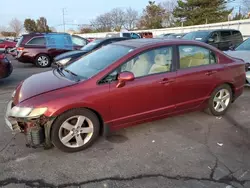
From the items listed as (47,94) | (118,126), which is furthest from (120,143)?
(47,94)

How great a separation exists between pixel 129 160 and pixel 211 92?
2.14 meters

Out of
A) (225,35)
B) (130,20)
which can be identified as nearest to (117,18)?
(130,20)

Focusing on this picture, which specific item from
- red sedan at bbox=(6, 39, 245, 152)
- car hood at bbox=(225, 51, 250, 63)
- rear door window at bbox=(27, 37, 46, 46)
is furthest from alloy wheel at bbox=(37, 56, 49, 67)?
car hood at bbox=(225, 51, 250, 63)

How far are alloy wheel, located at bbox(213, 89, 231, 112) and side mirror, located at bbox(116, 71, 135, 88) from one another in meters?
2.03

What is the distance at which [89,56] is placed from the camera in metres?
4.07

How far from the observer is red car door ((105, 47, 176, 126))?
325cm

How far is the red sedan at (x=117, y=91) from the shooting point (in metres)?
2.89

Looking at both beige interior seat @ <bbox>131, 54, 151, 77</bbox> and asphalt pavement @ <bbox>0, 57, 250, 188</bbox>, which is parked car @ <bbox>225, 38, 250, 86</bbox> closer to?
asphalt pavement @ <bbox>0, 57, 250, 188</bbox>

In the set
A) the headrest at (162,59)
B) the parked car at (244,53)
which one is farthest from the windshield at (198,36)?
the headrest at (162,59)

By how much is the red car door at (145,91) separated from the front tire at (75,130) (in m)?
0.32

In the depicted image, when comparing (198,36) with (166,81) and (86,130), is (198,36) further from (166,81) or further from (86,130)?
(86,130)

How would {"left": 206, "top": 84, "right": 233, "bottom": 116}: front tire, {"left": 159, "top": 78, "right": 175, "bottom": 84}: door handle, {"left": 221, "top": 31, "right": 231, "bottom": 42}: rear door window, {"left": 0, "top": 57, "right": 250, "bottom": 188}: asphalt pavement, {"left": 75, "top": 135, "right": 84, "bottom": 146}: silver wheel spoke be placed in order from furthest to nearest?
{"left": 221, "top": 31, "right": 231, "bottom": 42}: rear door window < {"left": 206, "top": 84, "right": 233, "bottom": 116}: front tire < {"left": 159, "top": 78, "right": 175, "bottom": 84}: door handle < {"left": 75, "top": 135, "right": 84, "bottom": 146}: silver wheel spoke < {"left": 0, "top": 57, "right": 250, "bottom": 188}: asphalt pavement

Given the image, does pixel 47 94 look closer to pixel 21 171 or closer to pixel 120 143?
pixel 21 171

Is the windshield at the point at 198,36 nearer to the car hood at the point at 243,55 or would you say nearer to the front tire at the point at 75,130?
the car hood at the point at 243,55
